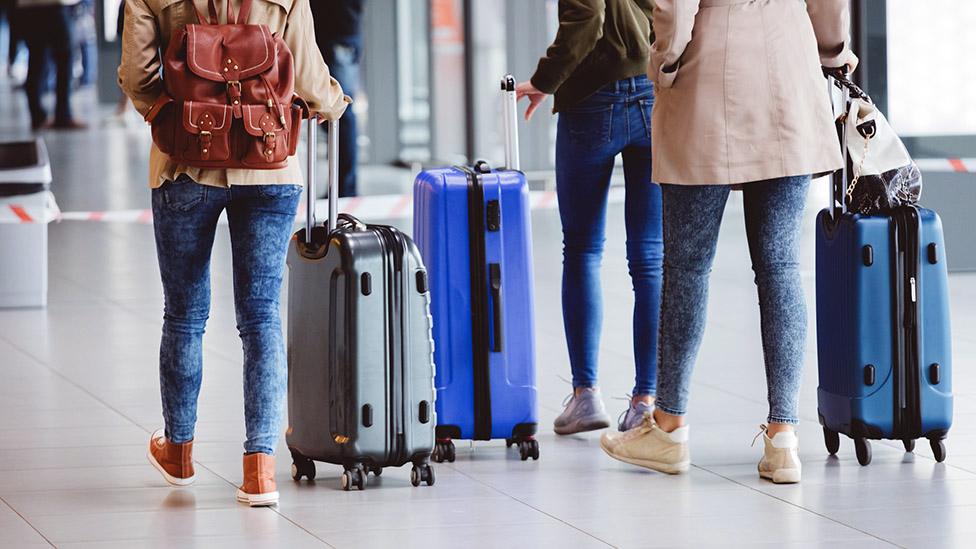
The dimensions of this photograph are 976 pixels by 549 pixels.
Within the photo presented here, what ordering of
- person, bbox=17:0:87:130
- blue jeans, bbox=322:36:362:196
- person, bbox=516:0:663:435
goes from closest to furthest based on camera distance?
person, bbox=516:0:663:435, blue jeans, bbox=322:36:362:196, person, bbox=17:0:87:130

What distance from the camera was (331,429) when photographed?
14.1ft

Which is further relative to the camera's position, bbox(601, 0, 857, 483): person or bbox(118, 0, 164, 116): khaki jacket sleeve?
bbox(601, 0, 857, 483): person

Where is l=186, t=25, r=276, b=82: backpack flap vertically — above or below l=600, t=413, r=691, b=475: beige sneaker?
above

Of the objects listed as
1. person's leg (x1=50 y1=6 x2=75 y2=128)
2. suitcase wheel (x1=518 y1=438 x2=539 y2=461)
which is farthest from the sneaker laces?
person's leg (x1=50 y1=6 x2=75 y2=128)

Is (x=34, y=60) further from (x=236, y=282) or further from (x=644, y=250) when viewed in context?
(x=236, y=282)

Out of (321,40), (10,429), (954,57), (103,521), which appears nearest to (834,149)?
(103,521)

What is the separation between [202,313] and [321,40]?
23.3ft

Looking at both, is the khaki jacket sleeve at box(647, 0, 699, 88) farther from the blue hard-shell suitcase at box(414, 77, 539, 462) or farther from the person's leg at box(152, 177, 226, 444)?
the person's leg at box(152, 177, 226, 444)

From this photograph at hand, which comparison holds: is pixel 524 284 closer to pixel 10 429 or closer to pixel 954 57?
pixel 10 429

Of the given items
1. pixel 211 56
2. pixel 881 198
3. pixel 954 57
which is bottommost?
pixel 881 198

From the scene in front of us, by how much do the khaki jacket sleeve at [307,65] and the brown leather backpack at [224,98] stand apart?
12 cm

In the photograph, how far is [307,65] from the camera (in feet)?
13.7

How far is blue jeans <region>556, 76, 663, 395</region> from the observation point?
190 inches

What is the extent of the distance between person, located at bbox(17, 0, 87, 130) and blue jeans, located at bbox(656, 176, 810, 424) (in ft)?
53.0
